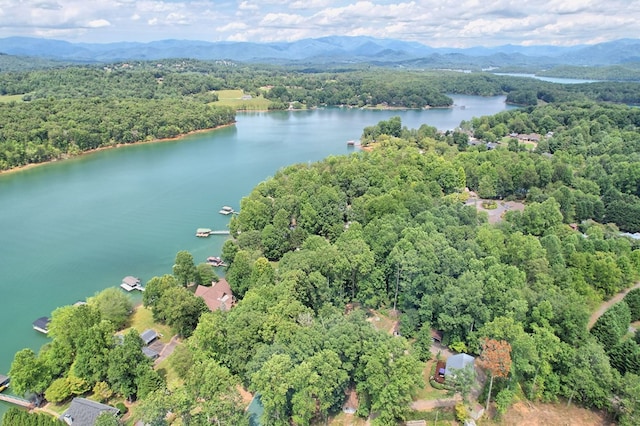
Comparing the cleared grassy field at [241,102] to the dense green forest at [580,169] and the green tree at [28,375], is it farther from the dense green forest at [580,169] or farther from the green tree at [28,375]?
the green tree at [28,375]

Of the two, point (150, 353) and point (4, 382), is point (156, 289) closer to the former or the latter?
point (150, 353)

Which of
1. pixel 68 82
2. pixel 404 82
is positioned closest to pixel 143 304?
pixel 68 82

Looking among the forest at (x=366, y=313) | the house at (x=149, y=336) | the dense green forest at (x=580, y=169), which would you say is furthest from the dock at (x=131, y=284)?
the dense green forest at (x=580, y=169)

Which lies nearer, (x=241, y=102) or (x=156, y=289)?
(x=156, y=289)

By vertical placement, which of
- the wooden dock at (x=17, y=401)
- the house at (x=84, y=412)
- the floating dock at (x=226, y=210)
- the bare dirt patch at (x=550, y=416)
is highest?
the floating dock at (x=226, y=210)

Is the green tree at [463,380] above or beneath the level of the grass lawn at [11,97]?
beneath

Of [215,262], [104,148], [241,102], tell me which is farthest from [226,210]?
[241,102]

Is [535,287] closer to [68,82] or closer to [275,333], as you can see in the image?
[275,333]
